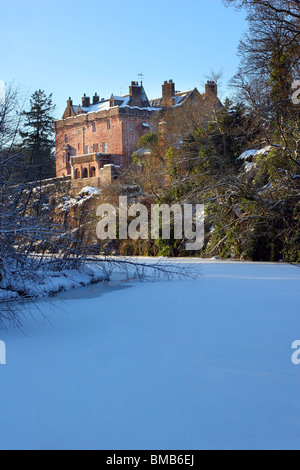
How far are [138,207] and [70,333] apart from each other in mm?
18447

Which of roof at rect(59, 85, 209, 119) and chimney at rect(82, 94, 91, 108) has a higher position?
chimney at rect(82, 94, 91, 108)

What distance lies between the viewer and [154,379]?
3732 mm

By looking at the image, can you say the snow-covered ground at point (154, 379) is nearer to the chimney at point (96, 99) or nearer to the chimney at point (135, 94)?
the chimney at point (135, 94)

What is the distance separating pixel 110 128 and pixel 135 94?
3.78m

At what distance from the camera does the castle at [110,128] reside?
43125mm

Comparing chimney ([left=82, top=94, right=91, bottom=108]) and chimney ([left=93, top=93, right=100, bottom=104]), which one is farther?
chimney ([left=93, top=93, right=100, bottom=104])

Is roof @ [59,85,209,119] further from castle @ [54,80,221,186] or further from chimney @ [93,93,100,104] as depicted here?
chimney @ [93,93,100,104]

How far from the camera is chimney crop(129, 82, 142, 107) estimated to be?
149 feet

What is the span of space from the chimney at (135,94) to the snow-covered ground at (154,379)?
40.8 meters

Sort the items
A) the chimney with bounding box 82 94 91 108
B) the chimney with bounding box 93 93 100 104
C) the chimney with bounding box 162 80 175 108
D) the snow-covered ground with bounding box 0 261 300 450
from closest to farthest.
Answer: the snow-covered ground with bounding box 0 261 300 450 → the chimney with bounding box 162 80 175 108 → the chimney with bounding box 82 94 91 108 → the chimney with bounding box 93 93 100 104

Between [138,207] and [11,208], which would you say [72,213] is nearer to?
[11,208]

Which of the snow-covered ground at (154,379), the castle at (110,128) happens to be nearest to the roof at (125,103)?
the castle at (110,128)

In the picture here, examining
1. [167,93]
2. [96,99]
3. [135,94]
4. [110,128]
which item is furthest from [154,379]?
[96,99]

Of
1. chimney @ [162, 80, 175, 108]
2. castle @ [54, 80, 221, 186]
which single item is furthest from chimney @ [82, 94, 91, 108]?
chimney @ [162, 80, 175, 108]
